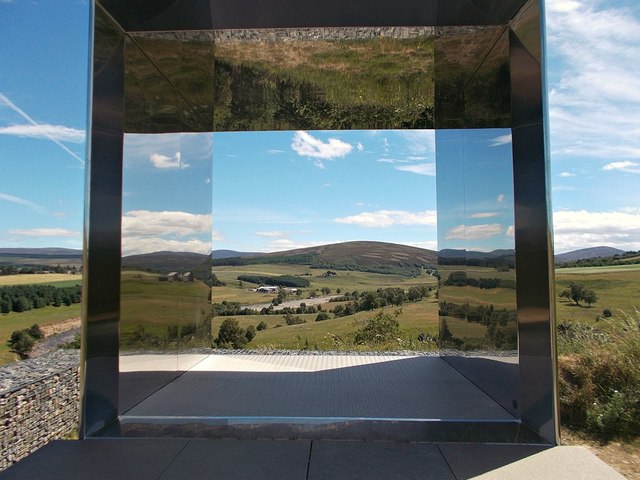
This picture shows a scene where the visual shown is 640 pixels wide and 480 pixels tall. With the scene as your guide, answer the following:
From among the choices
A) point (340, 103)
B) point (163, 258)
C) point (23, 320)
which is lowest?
point (23, 320)

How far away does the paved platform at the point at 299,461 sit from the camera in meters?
2.56

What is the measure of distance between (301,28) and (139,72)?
1380 millimetres

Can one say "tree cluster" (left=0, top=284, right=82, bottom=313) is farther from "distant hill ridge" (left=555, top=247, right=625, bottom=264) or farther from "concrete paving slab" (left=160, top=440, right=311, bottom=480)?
"distant hill ridge" (left=555, top=247, right=625, bottom=264)

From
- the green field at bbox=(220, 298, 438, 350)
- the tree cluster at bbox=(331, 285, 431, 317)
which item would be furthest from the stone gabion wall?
the tree cluster at bbox=(331, 285, 431, 317)

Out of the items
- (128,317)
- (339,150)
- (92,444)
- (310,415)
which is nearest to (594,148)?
(339,150)

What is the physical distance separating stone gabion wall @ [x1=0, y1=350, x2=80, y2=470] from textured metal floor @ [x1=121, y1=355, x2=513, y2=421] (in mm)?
811

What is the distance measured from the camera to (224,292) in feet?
33.2

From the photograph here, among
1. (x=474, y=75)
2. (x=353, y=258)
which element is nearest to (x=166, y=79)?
(x=474, y=75)

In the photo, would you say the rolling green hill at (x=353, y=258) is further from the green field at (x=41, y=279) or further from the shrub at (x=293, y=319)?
the green field at (x=41, y=279)

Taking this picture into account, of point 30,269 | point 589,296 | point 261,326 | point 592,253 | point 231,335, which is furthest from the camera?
point 261,326

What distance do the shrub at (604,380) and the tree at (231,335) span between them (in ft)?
18.2

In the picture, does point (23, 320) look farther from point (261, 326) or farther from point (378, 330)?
point (378, 330)

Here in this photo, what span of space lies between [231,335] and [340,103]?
207 inches

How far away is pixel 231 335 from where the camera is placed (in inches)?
349
